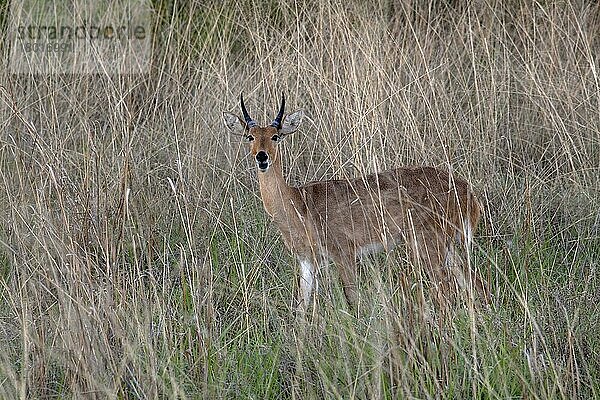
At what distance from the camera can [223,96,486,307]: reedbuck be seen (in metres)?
4.61

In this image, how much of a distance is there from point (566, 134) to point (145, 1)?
3.51 metres

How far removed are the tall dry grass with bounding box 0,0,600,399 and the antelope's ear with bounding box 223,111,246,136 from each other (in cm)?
24

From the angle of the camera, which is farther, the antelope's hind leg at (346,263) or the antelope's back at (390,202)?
the antelope's back at (390,202)

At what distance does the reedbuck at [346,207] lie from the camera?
4.61 meters

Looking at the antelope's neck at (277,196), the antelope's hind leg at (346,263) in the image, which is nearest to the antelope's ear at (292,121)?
Result: the antelope's neck at (277,196)

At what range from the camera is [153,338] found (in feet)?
11.4

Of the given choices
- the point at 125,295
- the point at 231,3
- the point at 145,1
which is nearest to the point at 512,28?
the point at 231,3

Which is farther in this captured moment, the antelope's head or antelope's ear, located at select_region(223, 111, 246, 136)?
antelope's ear, located at select_region(223, 111, 246, 136)

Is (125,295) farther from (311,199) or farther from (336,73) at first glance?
(336,73)

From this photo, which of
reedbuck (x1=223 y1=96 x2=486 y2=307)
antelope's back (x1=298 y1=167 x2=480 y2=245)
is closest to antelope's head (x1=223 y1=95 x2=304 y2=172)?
reedbuck (x1=223 y1=96 x2=486 y2=307)

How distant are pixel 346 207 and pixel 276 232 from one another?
0.43 meters

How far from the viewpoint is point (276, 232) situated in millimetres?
5074

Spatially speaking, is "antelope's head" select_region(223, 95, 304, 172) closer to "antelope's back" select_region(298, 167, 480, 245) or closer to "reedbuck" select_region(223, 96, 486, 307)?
"reedbuck" select_region(223, 96, 486, 307)

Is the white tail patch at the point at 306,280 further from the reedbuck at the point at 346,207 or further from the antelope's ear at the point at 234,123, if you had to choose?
the antelope's ear at the point at 234,123
